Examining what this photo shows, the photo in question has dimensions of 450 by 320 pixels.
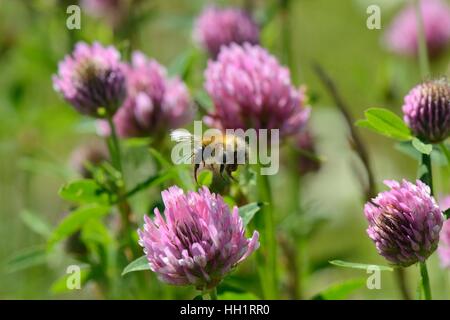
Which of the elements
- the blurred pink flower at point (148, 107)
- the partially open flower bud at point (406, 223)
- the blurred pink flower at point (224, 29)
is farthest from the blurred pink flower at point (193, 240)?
the blurred pink flower at point (224, 29)

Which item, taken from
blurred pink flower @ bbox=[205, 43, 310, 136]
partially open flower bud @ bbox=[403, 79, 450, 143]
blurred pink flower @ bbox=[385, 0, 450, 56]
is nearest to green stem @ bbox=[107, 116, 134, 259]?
blurred pink flower @ bbox=[205, 43, 310, 136]

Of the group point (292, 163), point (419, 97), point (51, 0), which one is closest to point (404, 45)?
point (292, 163)

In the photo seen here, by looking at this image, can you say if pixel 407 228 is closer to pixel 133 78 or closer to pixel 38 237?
pixel 133 78

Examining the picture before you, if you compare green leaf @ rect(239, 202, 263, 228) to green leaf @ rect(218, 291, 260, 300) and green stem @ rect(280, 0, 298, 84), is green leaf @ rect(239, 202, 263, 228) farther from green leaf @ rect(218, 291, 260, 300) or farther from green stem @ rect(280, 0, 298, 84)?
green stem @ rect(280, 0, 298, 84)

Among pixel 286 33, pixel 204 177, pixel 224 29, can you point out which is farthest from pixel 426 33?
pixel 204 177

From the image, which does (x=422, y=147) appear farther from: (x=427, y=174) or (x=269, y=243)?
(x=269, y=243)

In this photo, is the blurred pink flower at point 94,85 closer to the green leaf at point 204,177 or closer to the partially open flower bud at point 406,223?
the green leaf at point 204,177
